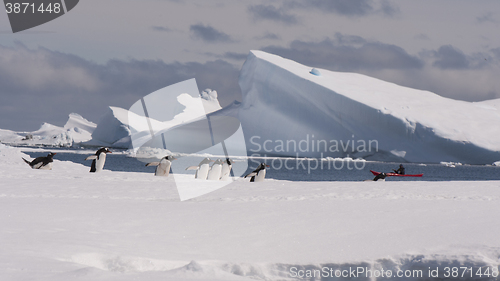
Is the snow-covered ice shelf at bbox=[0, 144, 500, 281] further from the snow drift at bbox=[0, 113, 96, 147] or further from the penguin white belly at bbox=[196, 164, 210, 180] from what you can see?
the snow drift at bbox=[0, 113, 96, 147]

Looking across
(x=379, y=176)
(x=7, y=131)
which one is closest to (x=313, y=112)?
(x=379, y=176)

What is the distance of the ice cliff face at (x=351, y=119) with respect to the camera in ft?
98.7

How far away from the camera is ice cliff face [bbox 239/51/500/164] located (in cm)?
3008

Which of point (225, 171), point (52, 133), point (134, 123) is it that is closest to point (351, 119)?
point (225, 171)

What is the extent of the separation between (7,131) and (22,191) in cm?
11859

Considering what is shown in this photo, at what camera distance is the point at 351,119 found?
101 ft

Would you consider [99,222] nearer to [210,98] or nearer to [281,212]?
[281,212]

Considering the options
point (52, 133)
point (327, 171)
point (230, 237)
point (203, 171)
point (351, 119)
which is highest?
point (351, 119)

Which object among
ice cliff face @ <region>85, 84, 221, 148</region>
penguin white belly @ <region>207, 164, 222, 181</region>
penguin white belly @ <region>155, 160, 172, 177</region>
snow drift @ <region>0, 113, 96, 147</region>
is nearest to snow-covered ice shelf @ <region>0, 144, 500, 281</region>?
penguin white belly @ <region>207, 164, 222, 181</region>

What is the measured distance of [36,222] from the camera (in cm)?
375

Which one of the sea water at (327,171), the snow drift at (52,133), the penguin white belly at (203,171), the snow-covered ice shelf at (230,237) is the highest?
the snow-covered ice shelf at (230,237)

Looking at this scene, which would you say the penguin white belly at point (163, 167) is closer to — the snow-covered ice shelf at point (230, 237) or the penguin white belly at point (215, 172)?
the penguin white belly at point (215, 172)

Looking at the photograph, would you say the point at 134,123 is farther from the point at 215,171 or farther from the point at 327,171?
the point at 215,171

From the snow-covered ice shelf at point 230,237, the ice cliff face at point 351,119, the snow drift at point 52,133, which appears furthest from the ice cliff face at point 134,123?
the snow-covered ice shelf at point 230,237
